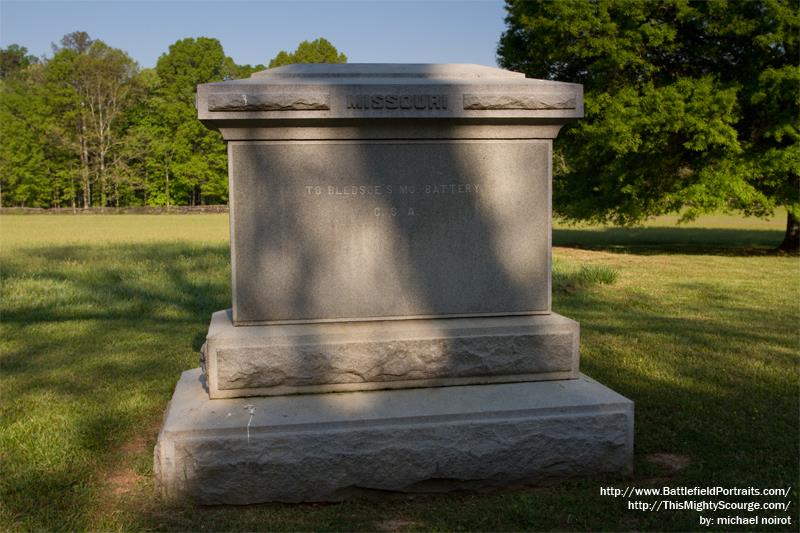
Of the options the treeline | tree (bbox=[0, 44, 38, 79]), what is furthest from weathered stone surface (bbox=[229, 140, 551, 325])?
tree (bbox=[0, 44, 38, 79])

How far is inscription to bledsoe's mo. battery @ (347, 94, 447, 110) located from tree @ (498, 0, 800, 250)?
13.8 m

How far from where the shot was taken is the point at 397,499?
149 inches

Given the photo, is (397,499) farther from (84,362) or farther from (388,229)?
(84,362)

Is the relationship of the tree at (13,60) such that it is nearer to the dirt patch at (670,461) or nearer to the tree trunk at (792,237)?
the tree trunk at (792,237)

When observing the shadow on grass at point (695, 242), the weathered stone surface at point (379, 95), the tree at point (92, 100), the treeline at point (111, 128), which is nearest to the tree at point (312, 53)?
the treeline at point (111, 128)

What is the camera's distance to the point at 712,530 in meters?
3.33

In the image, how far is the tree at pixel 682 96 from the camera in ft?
53.9

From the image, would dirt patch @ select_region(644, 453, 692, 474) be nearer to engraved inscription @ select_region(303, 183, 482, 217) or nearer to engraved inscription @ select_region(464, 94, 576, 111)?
engraved inscription @ select_region(303, 183, 482, 217)

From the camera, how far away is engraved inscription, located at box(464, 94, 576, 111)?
4113mm

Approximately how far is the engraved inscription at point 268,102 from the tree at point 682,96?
1421 cm

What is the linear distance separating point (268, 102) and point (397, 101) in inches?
28.1

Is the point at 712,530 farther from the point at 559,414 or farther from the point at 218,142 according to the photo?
the point at 218,142

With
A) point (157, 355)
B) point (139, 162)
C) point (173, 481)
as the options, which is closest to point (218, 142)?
point (139, 162)

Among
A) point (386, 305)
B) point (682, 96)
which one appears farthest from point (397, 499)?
point (682, 96)
